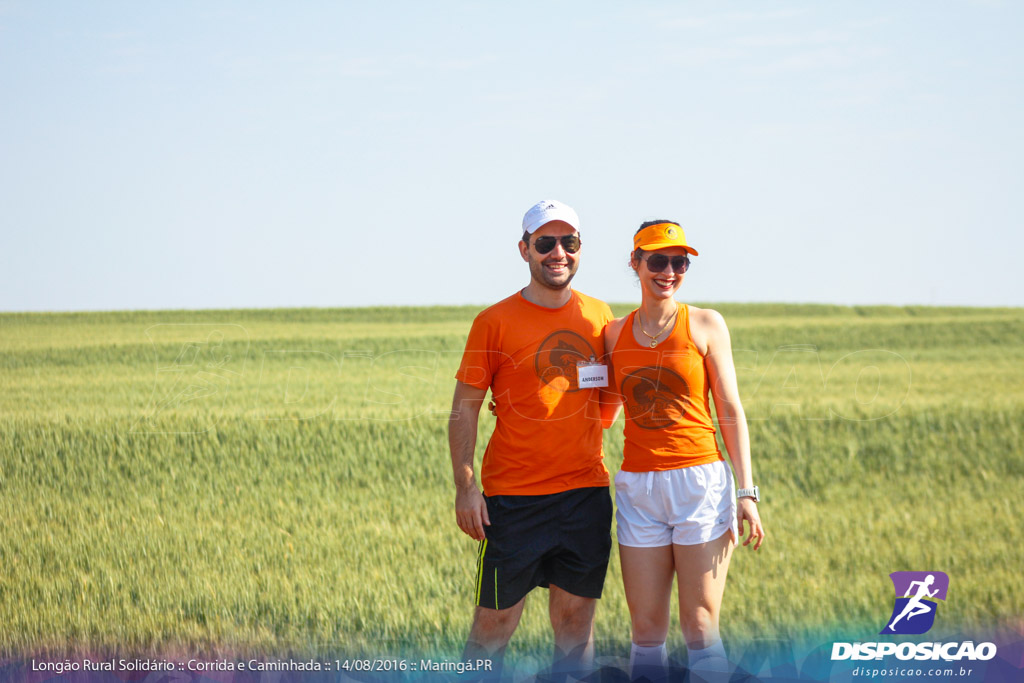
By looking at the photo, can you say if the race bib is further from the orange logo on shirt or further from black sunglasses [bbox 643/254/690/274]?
black sunglasses [bbox 643/254/690/274]

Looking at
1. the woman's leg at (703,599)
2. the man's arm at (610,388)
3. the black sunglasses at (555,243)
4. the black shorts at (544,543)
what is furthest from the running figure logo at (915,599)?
the black sunglasses at (555,243)

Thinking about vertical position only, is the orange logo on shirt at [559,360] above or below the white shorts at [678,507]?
above

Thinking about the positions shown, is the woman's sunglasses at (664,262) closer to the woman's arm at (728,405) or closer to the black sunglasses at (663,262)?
the black sunglasses at (663,262)

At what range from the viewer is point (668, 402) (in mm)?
3906

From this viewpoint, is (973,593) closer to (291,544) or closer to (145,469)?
(291,544)

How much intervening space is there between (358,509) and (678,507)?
5229mm

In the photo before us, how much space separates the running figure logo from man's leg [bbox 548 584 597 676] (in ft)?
8.66

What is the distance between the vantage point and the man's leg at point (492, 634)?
4.19 m

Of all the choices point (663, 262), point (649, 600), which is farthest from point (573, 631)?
→ point (663, 262)

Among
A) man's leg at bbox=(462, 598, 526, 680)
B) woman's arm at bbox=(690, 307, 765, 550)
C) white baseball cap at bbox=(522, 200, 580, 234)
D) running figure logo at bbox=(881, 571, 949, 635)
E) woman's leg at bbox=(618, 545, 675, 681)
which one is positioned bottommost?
running figure logo at bbox=(881, 571, 949, 635)

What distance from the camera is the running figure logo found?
5.76 m

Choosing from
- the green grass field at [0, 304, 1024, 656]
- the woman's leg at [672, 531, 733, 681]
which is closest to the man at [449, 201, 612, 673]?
the woman's leg at [672, 531, 733, 681]

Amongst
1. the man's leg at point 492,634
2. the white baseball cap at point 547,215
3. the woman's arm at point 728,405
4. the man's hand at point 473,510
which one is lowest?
the man's leg at point 492,634

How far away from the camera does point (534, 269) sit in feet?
13.5
